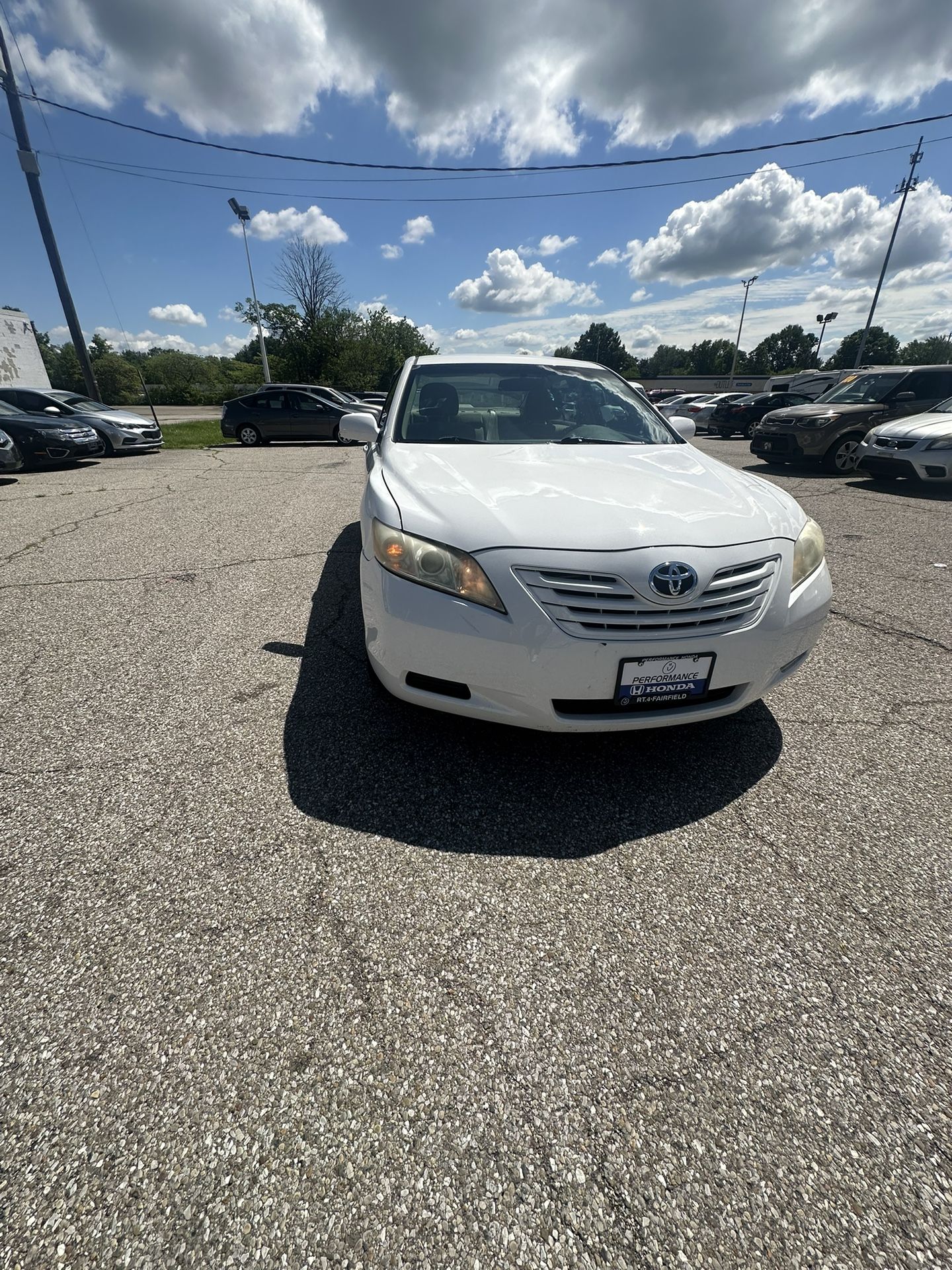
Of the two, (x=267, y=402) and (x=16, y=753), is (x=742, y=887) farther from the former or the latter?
(x=267, y=402)

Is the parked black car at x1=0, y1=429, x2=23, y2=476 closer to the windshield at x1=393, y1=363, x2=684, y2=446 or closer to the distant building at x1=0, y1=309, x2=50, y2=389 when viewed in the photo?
the windshield at x1=393, y1=363, x2=684, y2=446

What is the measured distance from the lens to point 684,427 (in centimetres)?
386

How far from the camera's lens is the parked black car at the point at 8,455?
9.15 m

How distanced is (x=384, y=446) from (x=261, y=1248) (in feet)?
9.38

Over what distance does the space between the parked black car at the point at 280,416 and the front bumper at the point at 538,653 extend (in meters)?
14.4

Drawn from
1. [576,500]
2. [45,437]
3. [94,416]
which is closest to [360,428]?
[576,500]

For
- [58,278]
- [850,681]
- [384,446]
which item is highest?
[58,278]

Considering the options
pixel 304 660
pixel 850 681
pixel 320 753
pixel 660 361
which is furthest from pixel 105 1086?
pixel 660 361

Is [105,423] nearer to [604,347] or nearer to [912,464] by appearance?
[912,464]

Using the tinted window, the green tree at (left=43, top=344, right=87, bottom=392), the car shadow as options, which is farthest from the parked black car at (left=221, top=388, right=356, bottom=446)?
the green tree at (left=43, top=344, right=87, bottom=392)

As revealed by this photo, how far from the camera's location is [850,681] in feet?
9.87

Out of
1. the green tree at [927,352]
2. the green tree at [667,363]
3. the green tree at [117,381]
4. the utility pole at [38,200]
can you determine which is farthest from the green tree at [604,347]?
the utility pole at [38,200]

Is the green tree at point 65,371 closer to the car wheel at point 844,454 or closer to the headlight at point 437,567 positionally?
the car wheel at point 844,454

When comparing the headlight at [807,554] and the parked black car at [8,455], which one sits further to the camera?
the parked black car at [8,455]
